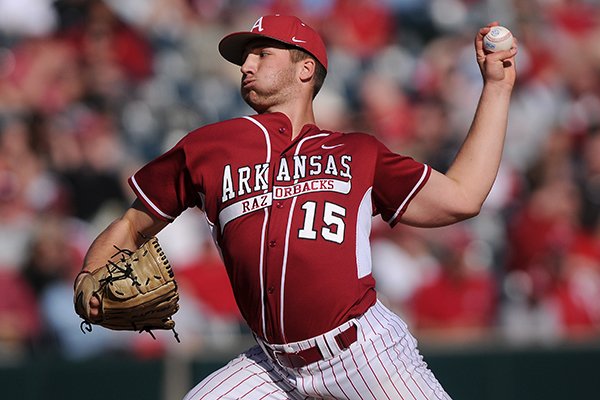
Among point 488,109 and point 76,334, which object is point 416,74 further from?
point 488,109

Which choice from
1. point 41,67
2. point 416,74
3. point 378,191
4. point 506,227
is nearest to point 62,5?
point 41,67

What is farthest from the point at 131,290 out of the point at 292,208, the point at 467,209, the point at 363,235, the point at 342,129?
the point at 342,129

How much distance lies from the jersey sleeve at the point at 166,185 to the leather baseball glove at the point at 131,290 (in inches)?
7.7

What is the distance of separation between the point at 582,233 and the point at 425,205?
5345 millimetres

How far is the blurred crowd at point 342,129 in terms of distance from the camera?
7844 mm

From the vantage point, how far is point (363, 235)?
400 cm

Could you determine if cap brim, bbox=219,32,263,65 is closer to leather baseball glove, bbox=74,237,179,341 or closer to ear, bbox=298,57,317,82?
ear, bbox=298,57,317,82

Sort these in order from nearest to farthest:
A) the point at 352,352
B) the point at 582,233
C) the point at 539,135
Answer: the point at 352,352 < the point at 582,233 < the point at 539,135

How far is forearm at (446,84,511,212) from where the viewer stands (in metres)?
4.05

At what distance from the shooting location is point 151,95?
382 inches

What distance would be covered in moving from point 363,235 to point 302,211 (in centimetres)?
24

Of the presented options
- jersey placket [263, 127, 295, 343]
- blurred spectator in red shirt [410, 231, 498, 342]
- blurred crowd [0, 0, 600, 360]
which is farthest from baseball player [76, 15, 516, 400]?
blurred spectator in red shirt [410, 231, 498, 342]

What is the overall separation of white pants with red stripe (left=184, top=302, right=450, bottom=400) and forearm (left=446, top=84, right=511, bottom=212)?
539 millimetres

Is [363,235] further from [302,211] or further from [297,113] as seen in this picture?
[297,113]
